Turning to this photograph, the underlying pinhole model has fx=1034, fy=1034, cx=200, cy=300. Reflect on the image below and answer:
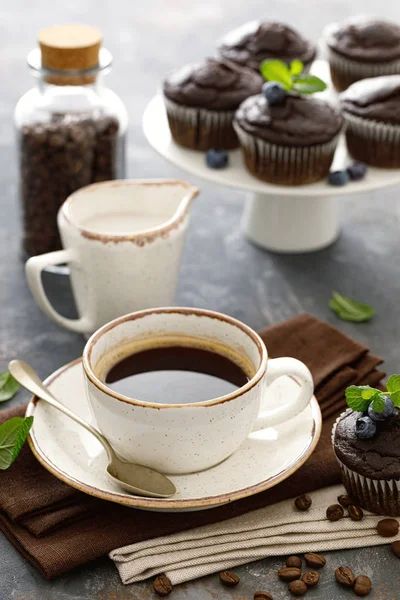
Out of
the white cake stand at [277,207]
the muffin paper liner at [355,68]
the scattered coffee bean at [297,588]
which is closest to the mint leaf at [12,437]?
the scattered coffee bean at [297,588]

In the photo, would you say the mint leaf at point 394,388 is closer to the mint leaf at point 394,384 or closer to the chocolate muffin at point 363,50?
the mint leaf at point 394,384

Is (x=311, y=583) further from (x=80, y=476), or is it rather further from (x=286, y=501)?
(x=80, y=476)

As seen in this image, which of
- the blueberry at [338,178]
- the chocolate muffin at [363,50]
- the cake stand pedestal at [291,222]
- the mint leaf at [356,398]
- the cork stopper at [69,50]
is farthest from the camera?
the chocolate muffin at [363,50]

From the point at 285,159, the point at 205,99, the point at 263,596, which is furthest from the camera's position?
the point at 205,99

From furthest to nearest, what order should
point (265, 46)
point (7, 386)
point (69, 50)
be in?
point (265, 46), point (69, 50), point (7, 386)

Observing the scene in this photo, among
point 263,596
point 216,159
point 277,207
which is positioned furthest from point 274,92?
point 263,596

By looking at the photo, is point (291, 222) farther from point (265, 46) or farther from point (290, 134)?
point (265, 46)
